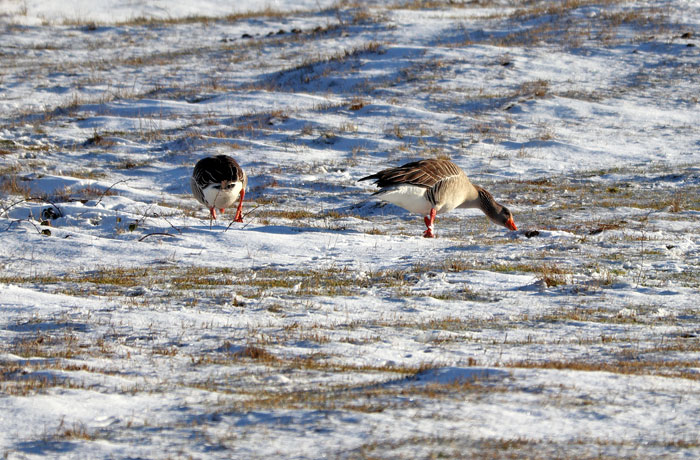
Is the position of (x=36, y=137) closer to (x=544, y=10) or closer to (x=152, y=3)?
(x=544, y=10)

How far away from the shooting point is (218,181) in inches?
520

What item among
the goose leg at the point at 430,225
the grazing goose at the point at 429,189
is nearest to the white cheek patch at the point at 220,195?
the grazing goose at the point at 429,189

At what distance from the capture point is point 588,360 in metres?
6.74

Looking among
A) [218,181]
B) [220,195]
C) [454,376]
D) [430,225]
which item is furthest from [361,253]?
[454,376]

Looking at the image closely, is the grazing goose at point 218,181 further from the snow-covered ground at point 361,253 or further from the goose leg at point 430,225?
the goose leg at point 430,225

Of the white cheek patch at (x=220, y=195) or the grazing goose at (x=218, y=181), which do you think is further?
the white cheek patch at (x=220, y=195)

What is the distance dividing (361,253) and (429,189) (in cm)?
196

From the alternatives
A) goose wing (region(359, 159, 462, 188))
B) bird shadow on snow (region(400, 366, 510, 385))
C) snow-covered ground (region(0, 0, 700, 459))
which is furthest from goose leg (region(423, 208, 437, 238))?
bird shadow on snow (region(400, 366, 510, 385))

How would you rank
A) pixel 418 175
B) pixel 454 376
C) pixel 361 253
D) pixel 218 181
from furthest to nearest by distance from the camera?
pixel 218 181, pixel 418 175, pixel 361 253, pixel 454 376

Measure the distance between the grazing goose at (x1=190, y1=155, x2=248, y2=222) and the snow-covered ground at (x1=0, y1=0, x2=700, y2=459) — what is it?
1.53ft

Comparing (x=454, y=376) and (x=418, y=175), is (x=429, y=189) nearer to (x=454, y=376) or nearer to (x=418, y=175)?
(x=418, y=175)

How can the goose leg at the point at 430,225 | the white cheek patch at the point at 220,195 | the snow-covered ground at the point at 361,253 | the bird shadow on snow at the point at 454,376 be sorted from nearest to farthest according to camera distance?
1. the snow-covered ground at the point at 361,253
2. the bird shadow on snow at the point at 454,376
3. the goose leg at the point at 430,225
4. the white cheek patch at the point at 220,195

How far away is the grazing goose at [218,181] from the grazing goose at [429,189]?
2.12 m

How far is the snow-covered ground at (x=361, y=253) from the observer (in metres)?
5.17
